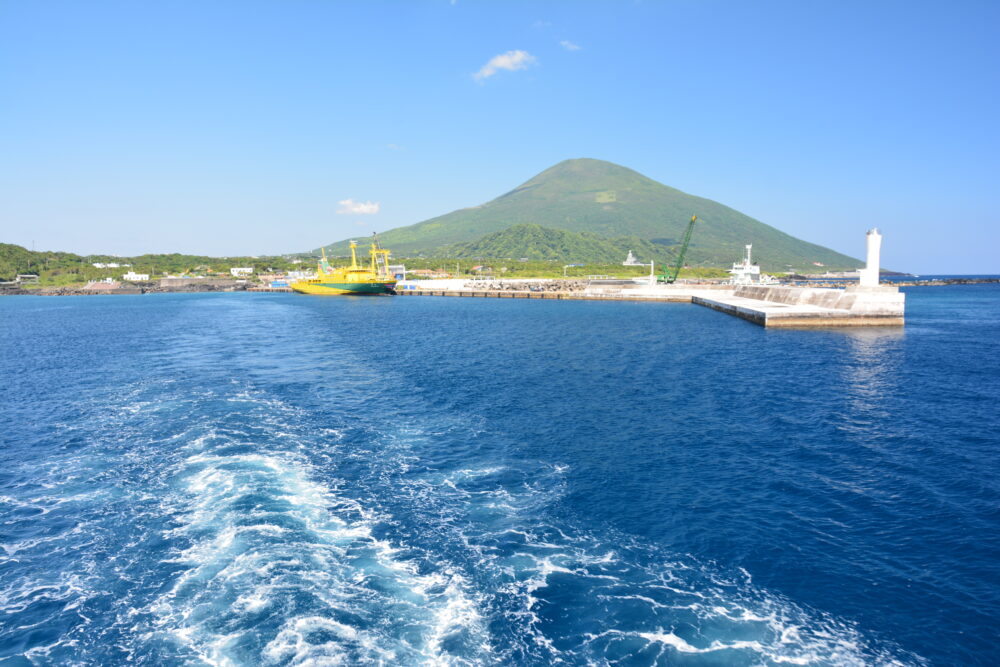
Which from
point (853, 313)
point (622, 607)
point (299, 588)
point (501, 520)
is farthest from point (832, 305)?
point (299, 588)

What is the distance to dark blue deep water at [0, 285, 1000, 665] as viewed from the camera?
12500 millimetres

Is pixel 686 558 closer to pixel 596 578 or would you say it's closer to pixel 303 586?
Answer: pixel 596 578

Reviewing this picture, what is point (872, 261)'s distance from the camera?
247ft

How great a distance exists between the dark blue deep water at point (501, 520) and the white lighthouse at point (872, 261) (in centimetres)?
4056

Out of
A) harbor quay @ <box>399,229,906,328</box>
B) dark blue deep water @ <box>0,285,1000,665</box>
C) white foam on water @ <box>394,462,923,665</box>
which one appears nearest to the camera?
white foam on water @ <box>394,462,923,665</box>

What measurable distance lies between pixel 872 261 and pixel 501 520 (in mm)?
80332

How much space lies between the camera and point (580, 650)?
1201 centimetres

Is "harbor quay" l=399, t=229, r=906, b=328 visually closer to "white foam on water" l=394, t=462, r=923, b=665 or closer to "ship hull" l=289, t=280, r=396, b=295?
"white foam on water" l=394, t=462, r=923, b=665

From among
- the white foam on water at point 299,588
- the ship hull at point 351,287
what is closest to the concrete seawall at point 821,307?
the white foam on water at point 299,588

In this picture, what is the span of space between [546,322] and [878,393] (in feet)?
171

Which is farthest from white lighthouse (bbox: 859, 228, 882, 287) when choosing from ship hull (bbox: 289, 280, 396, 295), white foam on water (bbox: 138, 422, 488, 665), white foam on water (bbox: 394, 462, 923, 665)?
ship hull (bbox: 289, 280, 396, 295)

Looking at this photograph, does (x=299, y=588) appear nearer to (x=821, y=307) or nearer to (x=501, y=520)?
(x=501, y=520)

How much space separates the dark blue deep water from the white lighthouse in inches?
1597

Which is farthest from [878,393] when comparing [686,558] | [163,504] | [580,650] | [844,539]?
[163,504]
